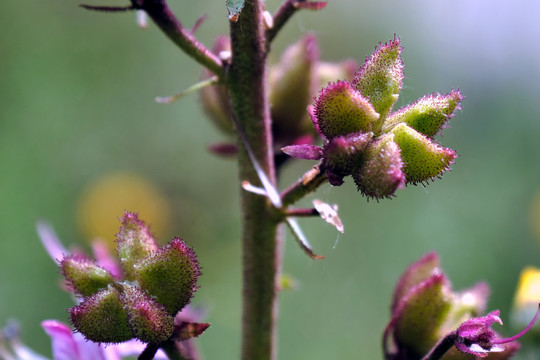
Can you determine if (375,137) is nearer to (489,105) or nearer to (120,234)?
(120,234)

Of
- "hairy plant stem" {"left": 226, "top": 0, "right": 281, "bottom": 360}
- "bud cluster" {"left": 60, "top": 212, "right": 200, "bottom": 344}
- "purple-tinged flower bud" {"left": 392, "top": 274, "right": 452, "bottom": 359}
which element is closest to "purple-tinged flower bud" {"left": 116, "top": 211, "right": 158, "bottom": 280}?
"bud cluster" {"left": 60, "top": 212, "right": 200, "bottom": 344}

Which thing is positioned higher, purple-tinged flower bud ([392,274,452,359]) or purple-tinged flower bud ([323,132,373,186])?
purple-tinged flower bud ([323,132,373,186])

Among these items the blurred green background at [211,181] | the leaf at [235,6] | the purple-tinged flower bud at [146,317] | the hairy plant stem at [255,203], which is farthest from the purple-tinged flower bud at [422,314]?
the blurred green background at [211,181]

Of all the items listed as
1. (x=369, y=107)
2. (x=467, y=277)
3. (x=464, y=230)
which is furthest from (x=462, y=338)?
(x=464, y=230)

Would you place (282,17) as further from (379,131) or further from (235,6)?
(379,131)

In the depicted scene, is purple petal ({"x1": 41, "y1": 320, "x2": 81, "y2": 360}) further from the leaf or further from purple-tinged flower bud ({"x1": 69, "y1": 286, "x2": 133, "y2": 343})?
the leaf

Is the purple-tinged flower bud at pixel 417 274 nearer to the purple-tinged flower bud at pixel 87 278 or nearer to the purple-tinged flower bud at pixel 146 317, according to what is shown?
the purple-tinged flower bud at pixel 146 317
